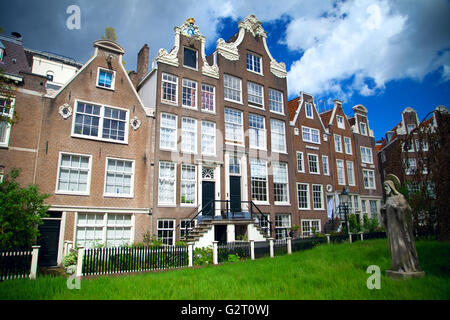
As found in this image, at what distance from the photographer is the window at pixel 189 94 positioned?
866 inches

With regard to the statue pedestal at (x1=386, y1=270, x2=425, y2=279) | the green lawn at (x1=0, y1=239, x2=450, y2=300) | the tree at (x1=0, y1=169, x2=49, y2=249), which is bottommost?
the green lawn at (x1=0, y1=239, x2=450, y2=300)

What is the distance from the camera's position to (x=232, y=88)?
24406 mm

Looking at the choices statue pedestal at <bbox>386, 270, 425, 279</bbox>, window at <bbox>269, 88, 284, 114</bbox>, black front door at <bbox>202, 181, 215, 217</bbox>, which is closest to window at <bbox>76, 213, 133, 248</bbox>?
black front door at <bbox>202, 181, 215, 217</bbox>

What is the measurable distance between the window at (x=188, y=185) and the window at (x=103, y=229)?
3833mm

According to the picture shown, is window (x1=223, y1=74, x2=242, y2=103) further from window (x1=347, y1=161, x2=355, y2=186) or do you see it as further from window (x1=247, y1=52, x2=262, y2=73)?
window (x1=347, y1=161, x2=355, y2=186)

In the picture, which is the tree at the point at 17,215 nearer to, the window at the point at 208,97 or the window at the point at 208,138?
the window at the point at 208,138

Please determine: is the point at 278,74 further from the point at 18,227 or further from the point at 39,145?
the point at 18,227

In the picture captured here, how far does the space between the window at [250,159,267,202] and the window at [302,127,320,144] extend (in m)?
7.23

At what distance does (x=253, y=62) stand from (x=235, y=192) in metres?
12.1

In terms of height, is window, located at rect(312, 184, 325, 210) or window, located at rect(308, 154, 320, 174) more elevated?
window, located at rect(308, 154, 320, 174)

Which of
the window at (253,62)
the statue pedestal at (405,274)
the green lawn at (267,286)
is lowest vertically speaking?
the green lawn at (267,286)

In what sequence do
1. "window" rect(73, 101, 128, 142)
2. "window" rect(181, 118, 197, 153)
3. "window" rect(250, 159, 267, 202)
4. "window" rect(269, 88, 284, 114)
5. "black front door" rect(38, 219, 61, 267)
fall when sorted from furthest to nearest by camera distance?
"window" rect(269, 88, 284, 114)
"window" rect(250, 159, 267, 202)
"window" rect(181, 118, 197, 153)
"window" rect(73, 101, 128, 142)
"black front door" rect(38, 219, 61, 267)

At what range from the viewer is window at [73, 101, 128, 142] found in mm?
17891

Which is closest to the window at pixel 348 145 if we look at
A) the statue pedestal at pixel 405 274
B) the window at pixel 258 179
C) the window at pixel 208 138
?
the window at pixel 258 179
